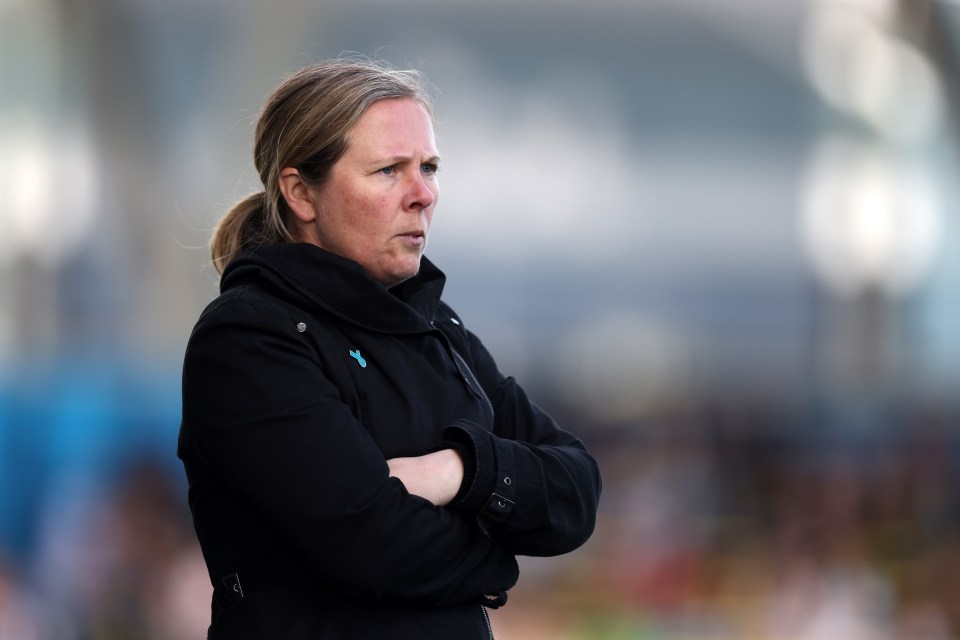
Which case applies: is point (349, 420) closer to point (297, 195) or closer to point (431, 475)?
point (431, 475)

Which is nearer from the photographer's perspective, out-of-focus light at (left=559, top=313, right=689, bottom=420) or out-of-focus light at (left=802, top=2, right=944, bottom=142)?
out-of-focus light at (left=559, top=313, right=689, bottom=420)

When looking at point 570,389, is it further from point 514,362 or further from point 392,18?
point 392,18

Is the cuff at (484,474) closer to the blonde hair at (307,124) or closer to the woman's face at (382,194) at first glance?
the woman's face at (382,194)

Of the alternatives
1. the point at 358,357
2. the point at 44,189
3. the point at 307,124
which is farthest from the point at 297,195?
the point at 44,189

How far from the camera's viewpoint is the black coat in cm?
156

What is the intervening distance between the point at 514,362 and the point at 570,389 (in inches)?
14.0

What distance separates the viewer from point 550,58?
7.25m

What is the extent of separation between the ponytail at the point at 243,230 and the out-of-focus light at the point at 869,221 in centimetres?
573

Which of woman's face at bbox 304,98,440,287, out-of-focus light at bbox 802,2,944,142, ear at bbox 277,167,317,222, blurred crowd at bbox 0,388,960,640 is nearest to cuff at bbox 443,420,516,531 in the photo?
woman's face at bbox 304,98,440,287

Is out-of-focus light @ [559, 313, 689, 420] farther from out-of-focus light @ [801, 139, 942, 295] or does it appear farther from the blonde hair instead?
the blonde hair

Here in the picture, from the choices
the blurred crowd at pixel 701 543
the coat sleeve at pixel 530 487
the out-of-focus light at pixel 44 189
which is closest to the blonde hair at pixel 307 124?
the coat sleeve at pixel 530 487

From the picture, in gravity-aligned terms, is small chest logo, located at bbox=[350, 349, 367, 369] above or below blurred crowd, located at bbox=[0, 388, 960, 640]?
below

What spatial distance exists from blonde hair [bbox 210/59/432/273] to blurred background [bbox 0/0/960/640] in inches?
134

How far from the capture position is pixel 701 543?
625 centimetres
